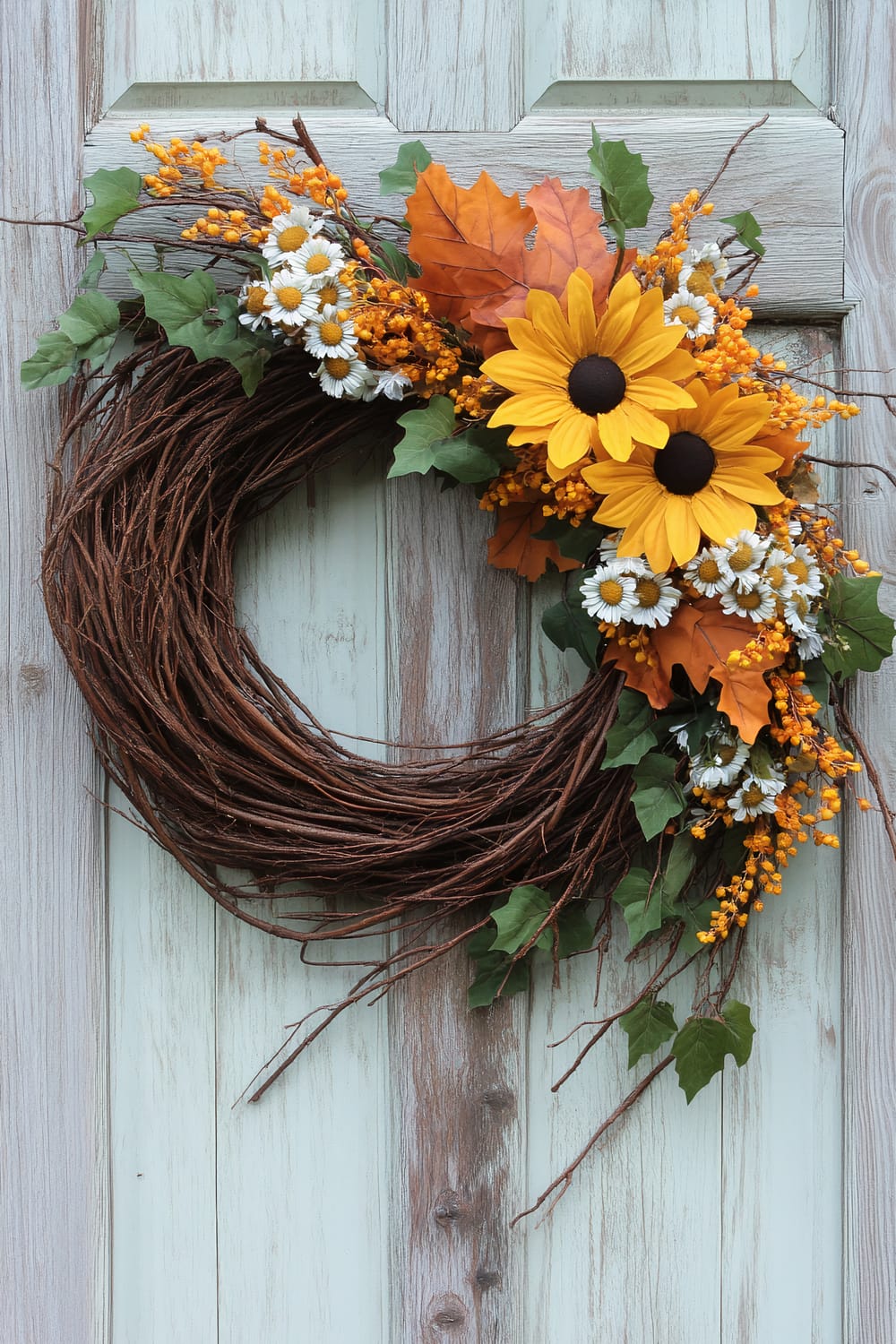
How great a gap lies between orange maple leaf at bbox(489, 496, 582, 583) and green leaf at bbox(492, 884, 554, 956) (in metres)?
0.28

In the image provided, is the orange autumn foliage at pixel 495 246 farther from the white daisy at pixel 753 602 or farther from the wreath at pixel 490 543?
the white daisy at pixel 753 602

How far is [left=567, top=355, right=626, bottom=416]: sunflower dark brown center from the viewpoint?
0.72m

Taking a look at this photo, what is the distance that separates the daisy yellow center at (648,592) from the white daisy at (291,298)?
344mm

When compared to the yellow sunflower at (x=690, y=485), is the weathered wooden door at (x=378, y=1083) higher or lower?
lower

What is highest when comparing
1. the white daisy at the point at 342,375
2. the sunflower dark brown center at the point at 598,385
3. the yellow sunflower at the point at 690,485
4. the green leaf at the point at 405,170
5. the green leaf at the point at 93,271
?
the green leaf at the point at 405,170

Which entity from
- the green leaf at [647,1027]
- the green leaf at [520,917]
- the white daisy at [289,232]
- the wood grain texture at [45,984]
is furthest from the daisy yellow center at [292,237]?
the green leaf at [647,1027]

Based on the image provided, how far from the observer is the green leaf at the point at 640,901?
0.79m

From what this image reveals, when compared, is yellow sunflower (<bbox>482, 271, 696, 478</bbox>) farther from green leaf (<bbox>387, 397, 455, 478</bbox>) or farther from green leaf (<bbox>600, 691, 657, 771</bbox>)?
green leaf (<bbox>600, 691, 657, 771</bbox>)

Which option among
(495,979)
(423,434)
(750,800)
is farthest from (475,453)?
(495,979)

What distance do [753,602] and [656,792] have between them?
18cm

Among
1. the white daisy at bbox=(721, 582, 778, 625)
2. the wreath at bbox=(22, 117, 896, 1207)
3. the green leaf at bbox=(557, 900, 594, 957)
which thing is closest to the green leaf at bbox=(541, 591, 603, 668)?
the wreath at bbox=(22, 117, 896, 1207)

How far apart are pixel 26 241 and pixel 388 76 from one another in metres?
0.38

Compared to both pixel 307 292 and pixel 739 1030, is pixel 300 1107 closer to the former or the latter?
pixel 739 1030

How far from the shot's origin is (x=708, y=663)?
751mm
